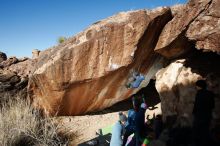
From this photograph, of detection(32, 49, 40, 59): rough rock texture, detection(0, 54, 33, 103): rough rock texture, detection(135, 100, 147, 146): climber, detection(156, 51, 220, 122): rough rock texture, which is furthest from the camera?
detection(32, 49, 40, 59): rough rock texture

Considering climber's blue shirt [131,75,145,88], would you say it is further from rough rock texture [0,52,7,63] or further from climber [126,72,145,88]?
rough rock texture [0,52,7,63]

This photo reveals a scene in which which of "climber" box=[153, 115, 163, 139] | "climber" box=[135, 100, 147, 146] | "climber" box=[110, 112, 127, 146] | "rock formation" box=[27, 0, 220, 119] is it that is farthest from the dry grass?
"climber" box=[153, 115, 163, 139]

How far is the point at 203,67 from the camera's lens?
22.7 ft

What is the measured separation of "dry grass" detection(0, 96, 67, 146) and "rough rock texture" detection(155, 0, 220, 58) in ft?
11.0

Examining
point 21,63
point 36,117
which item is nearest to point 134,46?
point 36,117

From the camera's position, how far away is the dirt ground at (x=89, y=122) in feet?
26.0

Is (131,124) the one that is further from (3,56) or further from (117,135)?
(3,56)

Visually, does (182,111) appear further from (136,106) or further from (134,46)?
(134,46)

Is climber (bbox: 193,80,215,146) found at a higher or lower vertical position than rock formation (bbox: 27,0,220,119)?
lower

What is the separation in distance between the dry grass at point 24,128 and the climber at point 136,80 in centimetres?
244

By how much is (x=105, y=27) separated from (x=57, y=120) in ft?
9.55

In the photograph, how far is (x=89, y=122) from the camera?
8.53 metres

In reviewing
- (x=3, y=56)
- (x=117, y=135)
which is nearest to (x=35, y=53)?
(x=3, y=56)

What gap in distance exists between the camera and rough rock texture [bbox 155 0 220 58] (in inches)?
218
